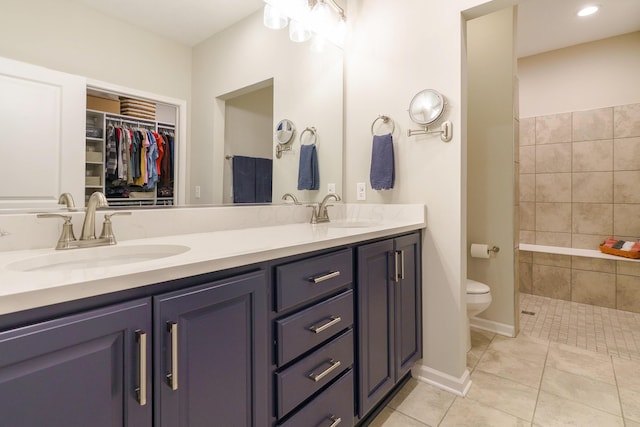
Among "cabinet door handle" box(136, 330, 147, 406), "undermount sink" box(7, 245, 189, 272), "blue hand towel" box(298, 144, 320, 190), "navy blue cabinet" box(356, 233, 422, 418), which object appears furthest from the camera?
"blue hand towel" box(298, 144, 320, 190)

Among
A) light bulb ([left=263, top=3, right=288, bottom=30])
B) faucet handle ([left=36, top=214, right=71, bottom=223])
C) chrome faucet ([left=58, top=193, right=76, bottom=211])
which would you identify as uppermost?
light bulb ([left=263, top=3, right=288, bottom=30])

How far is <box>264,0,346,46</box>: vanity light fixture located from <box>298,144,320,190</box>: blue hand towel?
2.14 ft

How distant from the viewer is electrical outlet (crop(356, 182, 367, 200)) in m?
2.07

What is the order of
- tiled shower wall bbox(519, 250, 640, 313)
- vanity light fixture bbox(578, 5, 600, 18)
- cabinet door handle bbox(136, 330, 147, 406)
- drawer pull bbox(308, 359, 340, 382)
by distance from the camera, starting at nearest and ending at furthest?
cabinet door handle bbox(136, 330, 147, 406)
drawer pull bbox(308, 359, 340, 382)
vanity light fixture bbox(578, 5, 600, 18)
tiled shower wall bbox(519, 250, 640, 313)

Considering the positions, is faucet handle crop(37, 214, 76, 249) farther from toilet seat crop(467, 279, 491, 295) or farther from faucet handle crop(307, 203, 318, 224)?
toilet seat crop(467, 279, 491, 295)

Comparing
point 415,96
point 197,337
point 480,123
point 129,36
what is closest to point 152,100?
point 129,36

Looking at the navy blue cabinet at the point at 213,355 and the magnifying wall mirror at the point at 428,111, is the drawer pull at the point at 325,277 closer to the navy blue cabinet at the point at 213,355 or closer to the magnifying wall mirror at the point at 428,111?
the navy blue cabinet at the point at 213,355

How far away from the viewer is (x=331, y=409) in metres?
1.17

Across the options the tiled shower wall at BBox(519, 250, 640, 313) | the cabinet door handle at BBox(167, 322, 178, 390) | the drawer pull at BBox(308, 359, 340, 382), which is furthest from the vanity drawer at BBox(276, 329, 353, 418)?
the tiled shower wall at BBox(519, 250, 640, 313)

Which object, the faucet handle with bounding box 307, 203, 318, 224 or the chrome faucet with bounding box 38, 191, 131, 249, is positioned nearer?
the chrome faucet with bounding box 38, 191, 131, 249

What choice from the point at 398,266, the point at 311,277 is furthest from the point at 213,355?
the point at 398,266

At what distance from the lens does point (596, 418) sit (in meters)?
1.45

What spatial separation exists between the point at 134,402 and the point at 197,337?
0.17 metres

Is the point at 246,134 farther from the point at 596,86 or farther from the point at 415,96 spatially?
the point at 596,86
